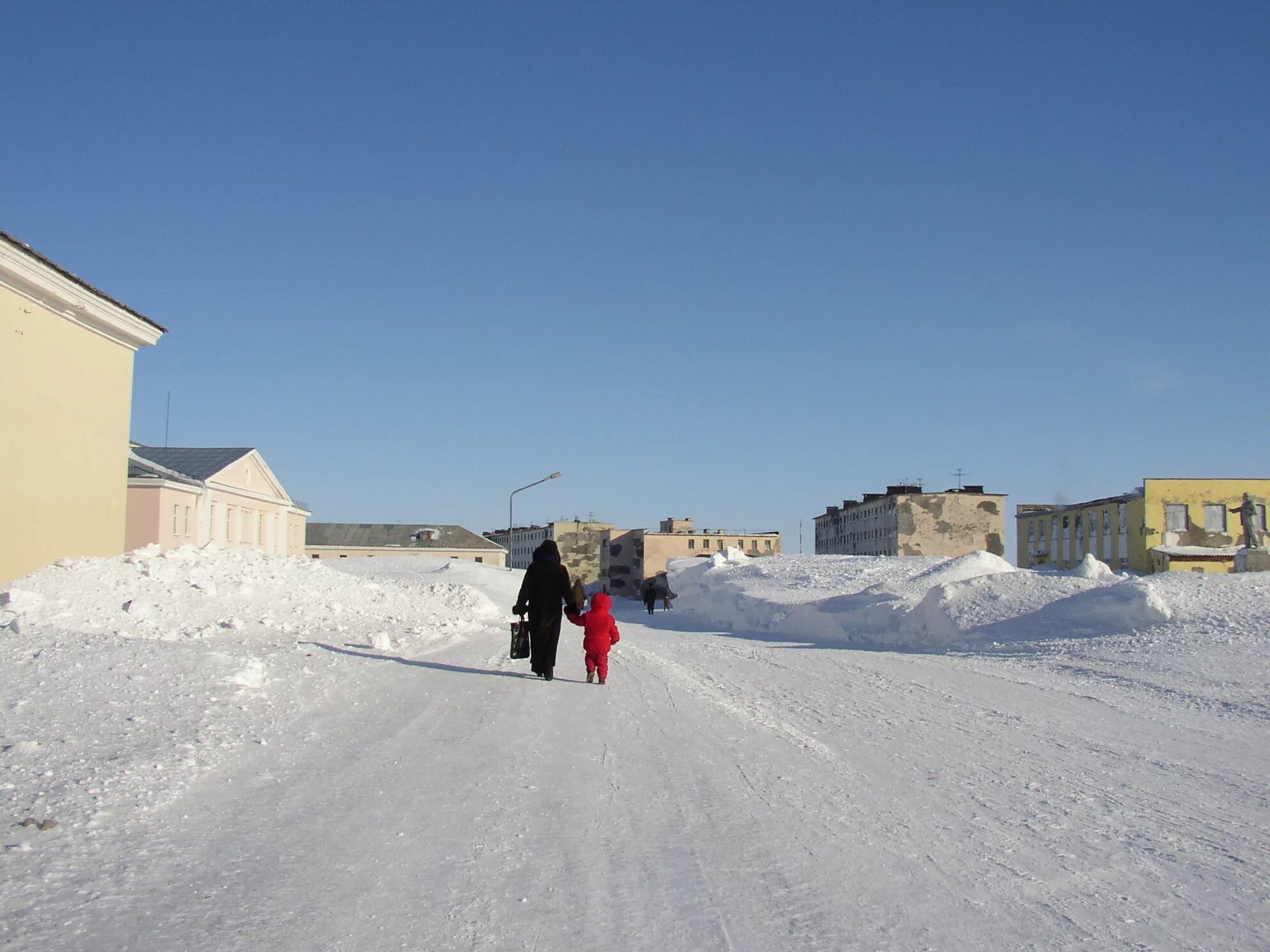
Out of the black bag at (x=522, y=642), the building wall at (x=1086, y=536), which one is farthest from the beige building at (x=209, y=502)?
the building wall at (x=1086, y=536)

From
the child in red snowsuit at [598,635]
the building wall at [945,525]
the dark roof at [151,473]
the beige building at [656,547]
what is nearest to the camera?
the child in red snowsuit at [598,635]

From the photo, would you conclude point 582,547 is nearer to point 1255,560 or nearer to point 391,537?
point 391,537

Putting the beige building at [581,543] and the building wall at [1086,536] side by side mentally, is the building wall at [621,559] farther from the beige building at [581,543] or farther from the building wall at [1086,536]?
the building wall at [1086,536]

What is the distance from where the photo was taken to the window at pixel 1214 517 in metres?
60.7

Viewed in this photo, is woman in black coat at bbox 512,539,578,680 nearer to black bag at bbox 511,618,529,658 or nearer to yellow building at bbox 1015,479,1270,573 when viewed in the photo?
black bag at bbox 511,618,529,658

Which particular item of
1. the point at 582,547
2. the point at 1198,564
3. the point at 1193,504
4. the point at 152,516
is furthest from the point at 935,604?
the point at 582,547

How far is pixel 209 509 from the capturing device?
41.3 metres

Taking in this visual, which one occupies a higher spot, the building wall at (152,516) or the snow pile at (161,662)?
the building wall at (152,516)

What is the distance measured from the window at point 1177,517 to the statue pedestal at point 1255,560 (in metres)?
34.4

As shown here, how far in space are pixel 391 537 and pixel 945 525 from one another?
6110 centimetres

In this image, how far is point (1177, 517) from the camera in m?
60.4

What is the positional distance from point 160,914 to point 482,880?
4.29ft

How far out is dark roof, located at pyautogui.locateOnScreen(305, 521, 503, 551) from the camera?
4341 inches

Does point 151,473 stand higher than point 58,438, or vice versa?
point 151,473
